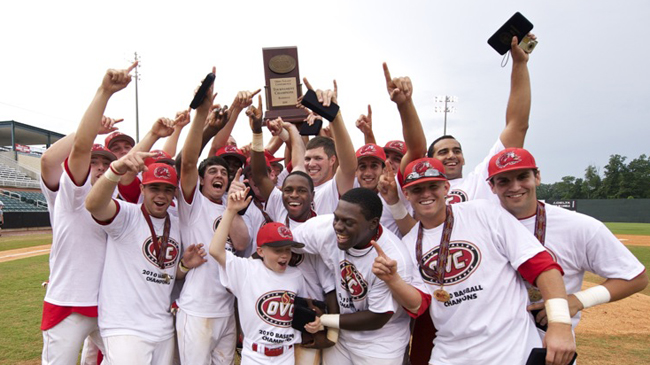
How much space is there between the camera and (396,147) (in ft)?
15.9

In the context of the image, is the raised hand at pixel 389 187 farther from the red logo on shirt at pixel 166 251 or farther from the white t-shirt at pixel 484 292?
the red logo on shirt at pixel 166 251

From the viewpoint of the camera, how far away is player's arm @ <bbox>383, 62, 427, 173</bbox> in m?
3.46

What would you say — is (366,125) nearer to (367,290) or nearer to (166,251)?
(367,290)

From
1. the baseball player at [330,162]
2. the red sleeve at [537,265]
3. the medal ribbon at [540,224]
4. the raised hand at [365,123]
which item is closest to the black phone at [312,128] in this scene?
the baseball player at [330,162]

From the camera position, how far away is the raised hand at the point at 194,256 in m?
3.57

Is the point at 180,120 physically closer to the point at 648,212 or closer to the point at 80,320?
the point at 80,320

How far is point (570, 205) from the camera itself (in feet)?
139

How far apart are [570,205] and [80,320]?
4921 cm

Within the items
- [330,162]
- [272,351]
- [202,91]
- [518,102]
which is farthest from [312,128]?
[272,351]

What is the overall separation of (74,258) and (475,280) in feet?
11.4

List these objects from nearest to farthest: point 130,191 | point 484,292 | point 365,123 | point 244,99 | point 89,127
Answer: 1. point 484,292
2. point 89,127
3. point 130,191
4. point 244,99
5. point 365,123

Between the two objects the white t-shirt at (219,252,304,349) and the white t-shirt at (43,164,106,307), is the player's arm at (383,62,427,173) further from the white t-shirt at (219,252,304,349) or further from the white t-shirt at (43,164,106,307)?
the white t-shirt at (43,164,106,307)

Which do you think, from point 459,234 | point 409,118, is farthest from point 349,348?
point 409,118

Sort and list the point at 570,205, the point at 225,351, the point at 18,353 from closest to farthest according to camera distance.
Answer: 1. the point at 225,351
2. the point at 18,353
3. the point at 570,205
